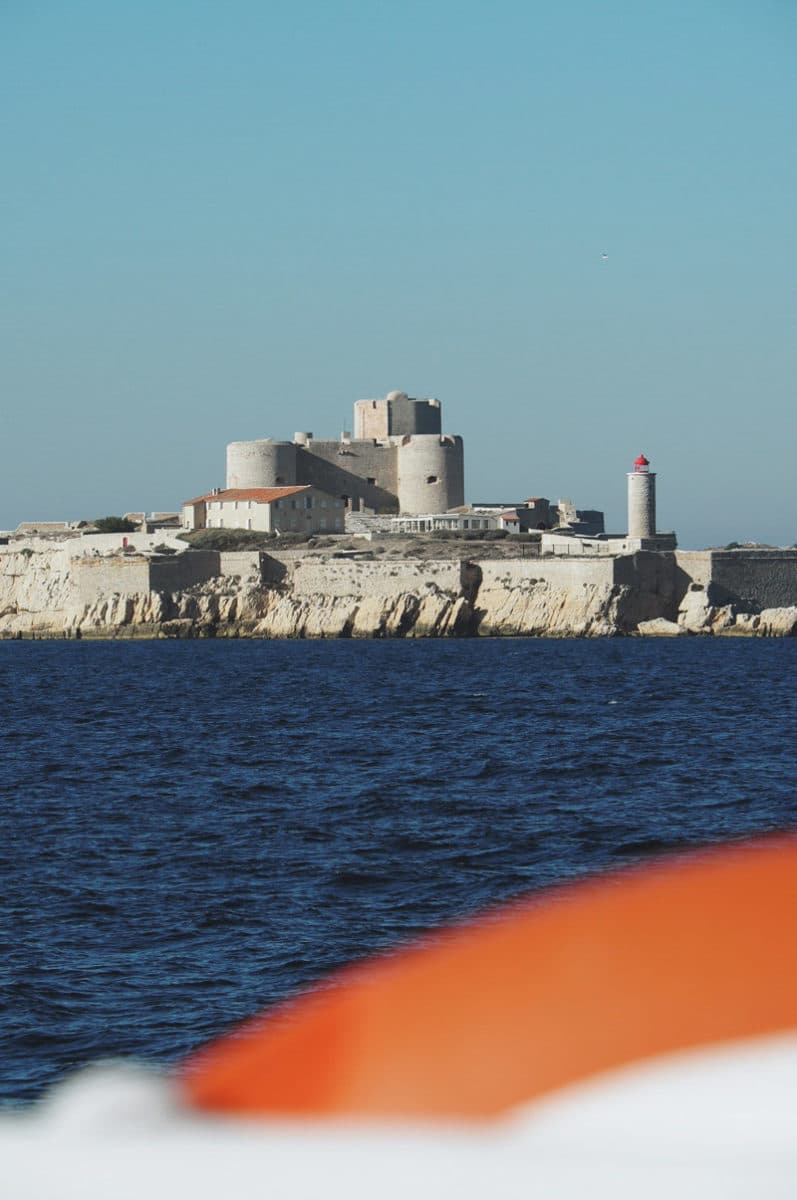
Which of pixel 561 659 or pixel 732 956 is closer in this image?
pixel 732 956

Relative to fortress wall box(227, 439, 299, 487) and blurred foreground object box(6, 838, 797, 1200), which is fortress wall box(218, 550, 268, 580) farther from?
blurred foreground object box(6, 838, 797, 1200)

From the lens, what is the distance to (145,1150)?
1.22 m

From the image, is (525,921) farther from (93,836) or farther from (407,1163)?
(93,836)

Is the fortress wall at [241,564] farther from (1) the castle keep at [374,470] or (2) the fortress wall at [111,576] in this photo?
(1) the castle keep at [374,470]

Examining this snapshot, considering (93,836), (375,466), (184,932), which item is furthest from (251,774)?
(375,466)

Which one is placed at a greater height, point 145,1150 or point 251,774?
point 145,1150

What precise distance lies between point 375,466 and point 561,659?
88.4 ft

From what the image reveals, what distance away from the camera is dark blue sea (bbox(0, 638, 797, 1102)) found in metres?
10.7

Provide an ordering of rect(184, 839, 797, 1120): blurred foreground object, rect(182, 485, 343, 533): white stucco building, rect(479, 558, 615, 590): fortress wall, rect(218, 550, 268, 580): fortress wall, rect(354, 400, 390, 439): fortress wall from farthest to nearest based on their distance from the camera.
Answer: rect(354, 400, 390, 439): fortress wall, rect(182, 485, 343, 533): white stucco building, rect(218, 550, 268, 580): fortress wall, rect(479, 558, 615, 590): fortress wall, rect(184, 839, 797, 1120): blurred foreground object

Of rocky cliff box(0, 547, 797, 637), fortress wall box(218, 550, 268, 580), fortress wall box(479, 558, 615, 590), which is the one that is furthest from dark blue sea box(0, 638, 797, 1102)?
fortress wall box(218, 550, 268, 580)

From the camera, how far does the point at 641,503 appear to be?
6244cm

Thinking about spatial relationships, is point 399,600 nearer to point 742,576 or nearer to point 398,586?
point 398,586

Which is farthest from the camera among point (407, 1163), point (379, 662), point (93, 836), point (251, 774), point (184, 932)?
point (379, 662)

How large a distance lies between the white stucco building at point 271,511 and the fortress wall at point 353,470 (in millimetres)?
4117
